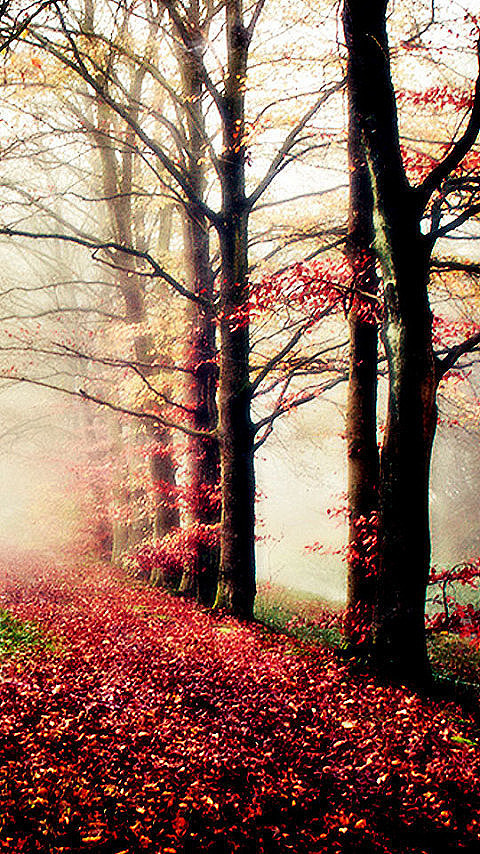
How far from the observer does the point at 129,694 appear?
5168mm

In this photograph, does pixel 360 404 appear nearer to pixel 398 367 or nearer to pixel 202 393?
pixel 398 367

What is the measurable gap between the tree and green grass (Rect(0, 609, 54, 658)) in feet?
13.5

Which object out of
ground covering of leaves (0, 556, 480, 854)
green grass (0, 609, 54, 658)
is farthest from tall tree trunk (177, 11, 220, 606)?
ground covering of leaves (0, 556, 480, 854)

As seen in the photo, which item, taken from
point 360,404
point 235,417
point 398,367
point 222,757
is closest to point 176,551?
point 235,417

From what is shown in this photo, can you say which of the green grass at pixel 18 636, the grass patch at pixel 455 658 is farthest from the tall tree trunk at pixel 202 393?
the grass patch at pixel 455 658

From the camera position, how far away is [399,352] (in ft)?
18.5

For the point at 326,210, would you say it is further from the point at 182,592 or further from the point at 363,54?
the point at 182,592

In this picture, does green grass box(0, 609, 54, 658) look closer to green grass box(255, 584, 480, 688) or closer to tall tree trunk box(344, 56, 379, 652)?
green grass box(255, 584, 480, 688)

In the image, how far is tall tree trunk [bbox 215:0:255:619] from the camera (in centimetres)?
915

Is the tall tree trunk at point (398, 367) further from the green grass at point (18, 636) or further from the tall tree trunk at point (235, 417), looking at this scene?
the green grass at point (18, 636)

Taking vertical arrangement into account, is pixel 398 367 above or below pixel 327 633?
above

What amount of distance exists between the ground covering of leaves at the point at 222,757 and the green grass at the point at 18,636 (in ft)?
0.71

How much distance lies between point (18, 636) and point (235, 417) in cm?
442

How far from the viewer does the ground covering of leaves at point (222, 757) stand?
3154 millimetres
